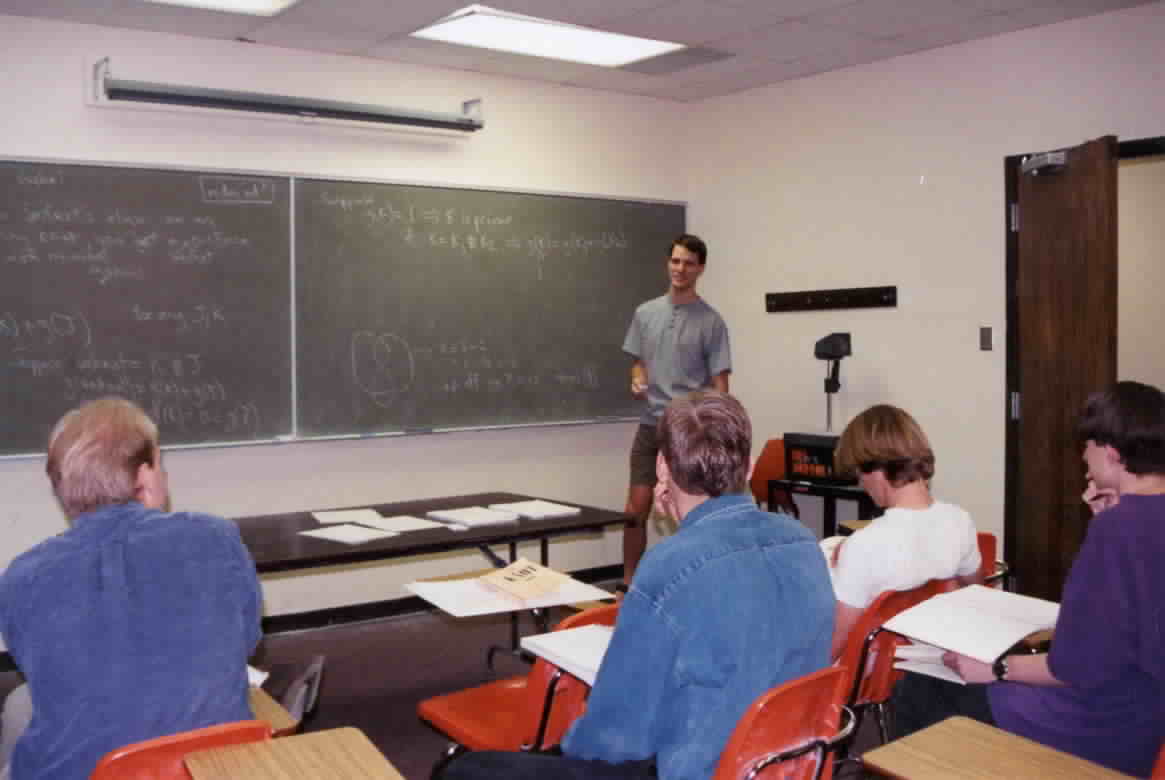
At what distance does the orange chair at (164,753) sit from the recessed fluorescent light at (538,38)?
3.47 m

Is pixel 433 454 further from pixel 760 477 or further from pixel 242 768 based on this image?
pixel 242 768

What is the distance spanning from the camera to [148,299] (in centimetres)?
467

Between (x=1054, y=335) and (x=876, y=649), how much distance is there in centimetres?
255

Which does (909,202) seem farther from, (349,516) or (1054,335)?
(349,516)

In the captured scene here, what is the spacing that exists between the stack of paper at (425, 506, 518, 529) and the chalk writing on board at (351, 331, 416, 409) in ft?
4.87

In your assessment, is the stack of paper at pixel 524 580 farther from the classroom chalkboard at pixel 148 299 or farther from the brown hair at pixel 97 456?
the classroom chalkboard at pixel 148 299

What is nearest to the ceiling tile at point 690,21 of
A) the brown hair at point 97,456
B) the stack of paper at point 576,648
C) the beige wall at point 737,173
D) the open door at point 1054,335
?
the beige wall at point 737,173

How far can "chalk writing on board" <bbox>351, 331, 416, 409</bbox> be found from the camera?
17.1ft

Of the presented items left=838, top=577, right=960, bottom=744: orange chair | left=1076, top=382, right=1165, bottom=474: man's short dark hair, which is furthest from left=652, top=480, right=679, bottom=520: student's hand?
left=1076, top=382, right=1165, bottom=474: man's short dark hair

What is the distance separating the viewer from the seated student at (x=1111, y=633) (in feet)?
6.29

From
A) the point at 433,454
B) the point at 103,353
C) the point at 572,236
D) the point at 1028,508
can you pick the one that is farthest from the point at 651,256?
the point at 103,353

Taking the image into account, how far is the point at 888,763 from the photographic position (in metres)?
1.63

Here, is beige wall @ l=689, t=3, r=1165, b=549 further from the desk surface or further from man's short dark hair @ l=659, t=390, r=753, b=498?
man's short dark hair @ l=659, t=390, r=753, b=498

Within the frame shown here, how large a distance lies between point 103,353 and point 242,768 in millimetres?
3404
